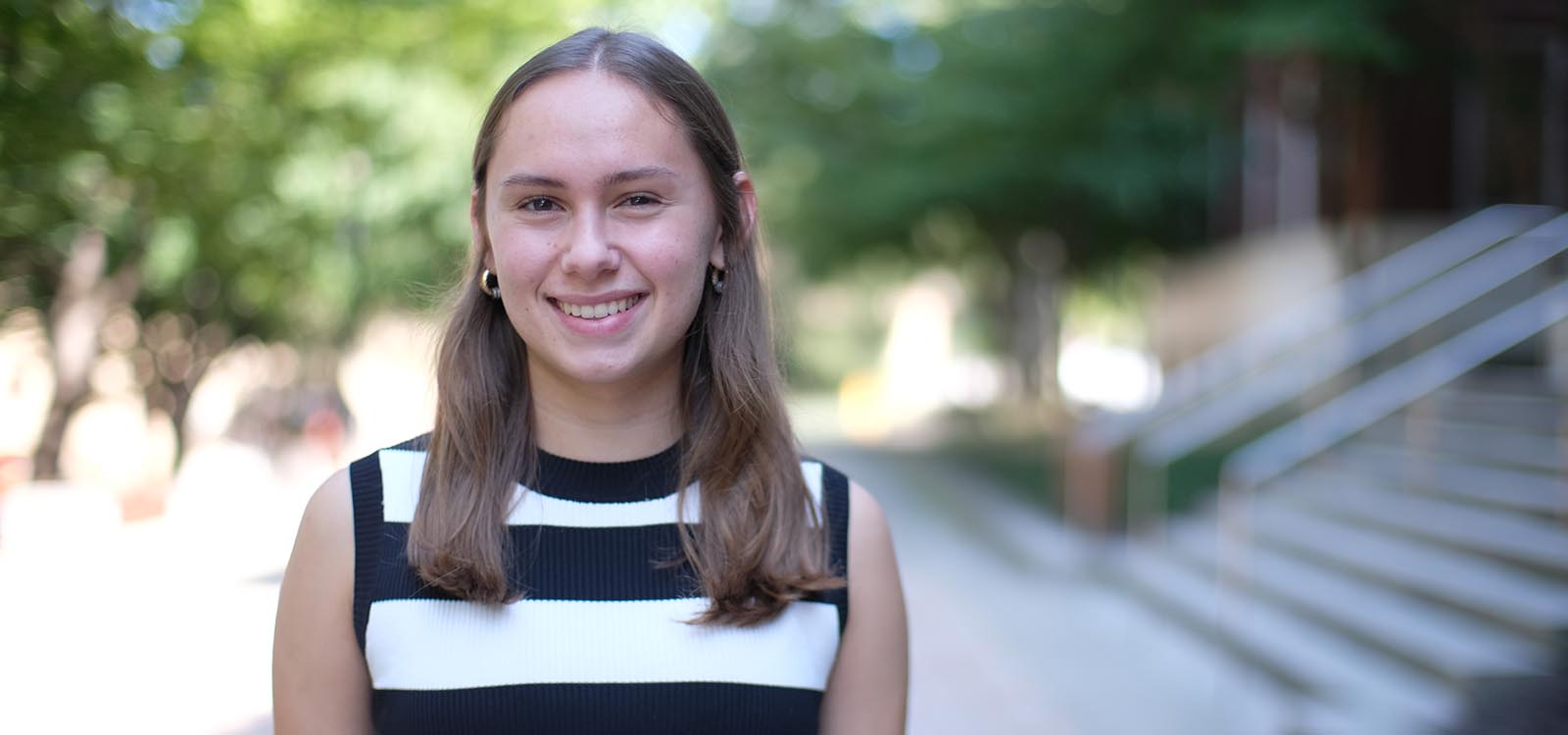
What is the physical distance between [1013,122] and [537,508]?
43.9 feet

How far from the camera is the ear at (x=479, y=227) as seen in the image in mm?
1937

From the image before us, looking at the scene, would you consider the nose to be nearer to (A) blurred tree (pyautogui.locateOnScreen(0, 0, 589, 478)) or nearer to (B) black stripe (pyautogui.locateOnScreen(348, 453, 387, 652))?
(B) black stripe (pyautogui.locateOnScreen(348, 453, 387, 652))

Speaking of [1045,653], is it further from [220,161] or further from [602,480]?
[602,480]

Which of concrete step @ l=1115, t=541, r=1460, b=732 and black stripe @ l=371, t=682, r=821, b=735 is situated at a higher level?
black stripe @ l=371, t=682, r=821, b=735

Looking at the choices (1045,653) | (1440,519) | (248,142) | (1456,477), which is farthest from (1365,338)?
(248,142)

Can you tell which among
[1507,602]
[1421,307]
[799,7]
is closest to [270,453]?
[799,7]

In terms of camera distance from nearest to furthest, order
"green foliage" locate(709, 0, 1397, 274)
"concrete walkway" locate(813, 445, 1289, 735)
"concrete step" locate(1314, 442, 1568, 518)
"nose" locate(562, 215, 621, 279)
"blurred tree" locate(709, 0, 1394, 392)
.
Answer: "nose" locate(562, 215, 621, 279)
"concrete walkway" locate(813, 445, 1289, 735)
"concrete step" locate(1314, 442, 1568, 518)
"green foliage" locate(709, 0, 1397, 274)
"blurred tree" locate(709, 0, 1394, 392)

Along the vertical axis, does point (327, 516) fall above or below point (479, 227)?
below

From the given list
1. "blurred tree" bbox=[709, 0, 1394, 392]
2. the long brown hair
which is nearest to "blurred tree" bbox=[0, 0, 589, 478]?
the long brown hair

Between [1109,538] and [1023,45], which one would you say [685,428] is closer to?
[1109,538]

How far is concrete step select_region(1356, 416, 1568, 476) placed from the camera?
8.76m

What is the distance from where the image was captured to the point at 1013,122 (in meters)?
14.7

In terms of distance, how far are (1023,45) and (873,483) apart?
7.38 metres

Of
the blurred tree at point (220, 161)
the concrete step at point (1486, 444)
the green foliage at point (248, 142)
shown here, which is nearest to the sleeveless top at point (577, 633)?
the green foliage at point (248, 142)
